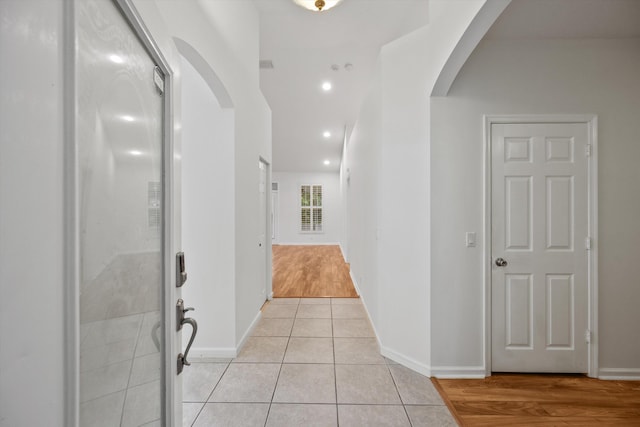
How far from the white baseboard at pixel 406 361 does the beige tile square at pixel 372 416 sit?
0.47 metres

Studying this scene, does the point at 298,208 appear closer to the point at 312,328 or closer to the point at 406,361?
the point at 312,328

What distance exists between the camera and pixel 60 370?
0.41 metres

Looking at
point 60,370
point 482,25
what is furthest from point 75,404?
point 482,25

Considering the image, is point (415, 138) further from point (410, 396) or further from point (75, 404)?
point (75, 404)

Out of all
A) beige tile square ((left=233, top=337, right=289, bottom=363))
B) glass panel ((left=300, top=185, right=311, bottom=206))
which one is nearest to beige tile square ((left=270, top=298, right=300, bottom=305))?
beige tile square ((left=233, top=337, right=289, bottom=363))

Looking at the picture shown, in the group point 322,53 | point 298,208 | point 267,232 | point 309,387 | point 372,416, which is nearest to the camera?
point 372,416

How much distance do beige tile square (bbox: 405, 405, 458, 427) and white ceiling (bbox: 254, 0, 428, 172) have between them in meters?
3.78

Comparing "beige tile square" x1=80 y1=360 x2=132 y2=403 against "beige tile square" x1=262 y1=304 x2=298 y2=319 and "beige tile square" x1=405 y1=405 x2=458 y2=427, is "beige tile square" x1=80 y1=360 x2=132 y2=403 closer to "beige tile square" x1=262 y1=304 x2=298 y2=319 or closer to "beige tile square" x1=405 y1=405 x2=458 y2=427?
"beige tile square" x1=405 y1=405 x2=458 y2=427

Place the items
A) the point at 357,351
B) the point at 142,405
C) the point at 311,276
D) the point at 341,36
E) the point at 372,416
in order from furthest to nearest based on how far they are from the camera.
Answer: the point at 311,276 → the point at 341,36 → the point at 357,351 → the point at 372,416 → the point at 142,405

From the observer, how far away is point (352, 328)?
A: 9.87ft

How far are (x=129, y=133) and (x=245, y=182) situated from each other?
2.07m

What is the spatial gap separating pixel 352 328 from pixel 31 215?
3043 millimetres

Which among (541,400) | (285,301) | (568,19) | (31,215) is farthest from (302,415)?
(568,19)

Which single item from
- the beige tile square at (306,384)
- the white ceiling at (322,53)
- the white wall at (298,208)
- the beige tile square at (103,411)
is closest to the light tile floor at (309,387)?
the beige tile square at (306,384)
